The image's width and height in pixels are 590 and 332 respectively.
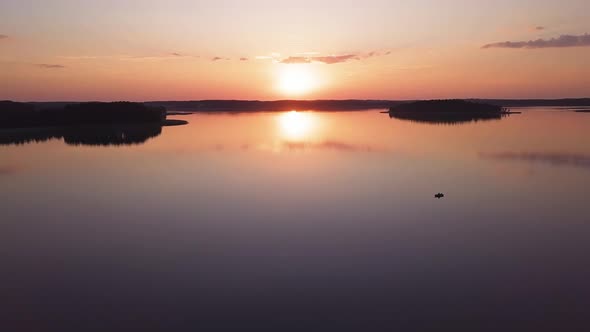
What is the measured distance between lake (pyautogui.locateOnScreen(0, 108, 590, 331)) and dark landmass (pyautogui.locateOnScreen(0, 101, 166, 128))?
1533 inches

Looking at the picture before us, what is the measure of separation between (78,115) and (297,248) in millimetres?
60082

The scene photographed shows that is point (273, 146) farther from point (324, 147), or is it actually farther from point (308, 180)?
point (308, 180)

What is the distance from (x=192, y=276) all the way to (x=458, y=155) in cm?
2377

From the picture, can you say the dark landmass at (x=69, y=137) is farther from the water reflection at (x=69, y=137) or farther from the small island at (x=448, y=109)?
the small island at (x=448, y=109)

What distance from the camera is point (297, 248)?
1084 cm

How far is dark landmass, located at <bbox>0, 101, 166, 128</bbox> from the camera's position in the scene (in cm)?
5606

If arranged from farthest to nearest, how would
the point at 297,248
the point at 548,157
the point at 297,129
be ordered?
the point at 297,129
the point at 548,157
the point at 297,248

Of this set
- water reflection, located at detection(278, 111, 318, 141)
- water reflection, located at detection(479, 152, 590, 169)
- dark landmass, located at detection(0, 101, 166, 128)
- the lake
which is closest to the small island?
water reflection, located at detection(278, 111, 318, 141)

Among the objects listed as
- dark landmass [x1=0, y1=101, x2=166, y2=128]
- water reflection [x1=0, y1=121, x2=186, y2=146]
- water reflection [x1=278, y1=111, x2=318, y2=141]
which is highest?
dark landmass [x1=0, y1=101, x2=166, y2=128]

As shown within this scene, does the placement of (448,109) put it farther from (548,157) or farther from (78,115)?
(548,157)

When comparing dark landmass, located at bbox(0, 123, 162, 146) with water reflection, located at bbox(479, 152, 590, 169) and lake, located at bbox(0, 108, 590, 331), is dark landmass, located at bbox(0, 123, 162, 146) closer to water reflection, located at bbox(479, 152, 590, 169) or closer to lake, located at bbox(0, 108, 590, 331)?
lake, located at bbox(0, 108, 590, 331)

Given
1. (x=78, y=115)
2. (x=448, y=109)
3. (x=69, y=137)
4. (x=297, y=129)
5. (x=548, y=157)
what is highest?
(x=78, y=115)

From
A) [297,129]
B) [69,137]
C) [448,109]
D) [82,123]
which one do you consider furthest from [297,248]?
[448,109]

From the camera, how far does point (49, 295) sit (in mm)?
8336
